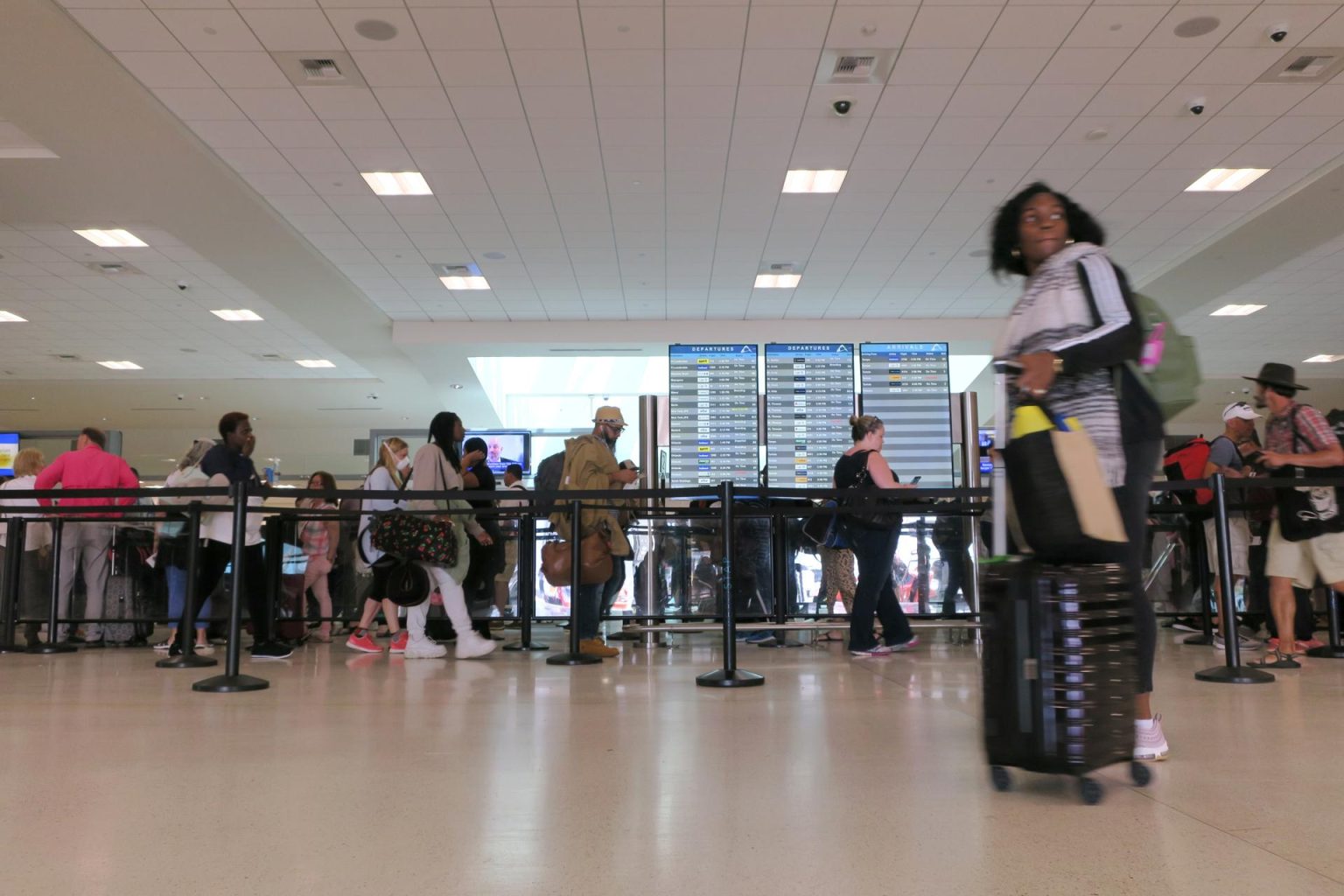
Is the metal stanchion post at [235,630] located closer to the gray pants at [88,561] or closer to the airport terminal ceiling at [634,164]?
the gray pants at [88,561]

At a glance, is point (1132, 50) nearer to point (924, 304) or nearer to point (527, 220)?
point (527, 220)

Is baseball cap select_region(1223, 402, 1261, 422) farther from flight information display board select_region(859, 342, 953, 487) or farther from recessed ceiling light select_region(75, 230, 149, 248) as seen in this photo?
recessed ceiling light select_region(75, 230, 149, 248)

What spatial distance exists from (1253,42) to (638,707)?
6736 mm

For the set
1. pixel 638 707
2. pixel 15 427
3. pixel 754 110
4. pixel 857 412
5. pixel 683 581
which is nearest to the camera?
pixel 638 707

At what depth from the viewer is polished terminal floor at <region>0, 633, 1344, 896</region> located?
5.36ft

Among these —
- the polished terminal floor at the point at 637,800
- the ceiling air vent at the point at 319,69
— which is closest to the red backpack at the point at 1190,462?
the polished terminal floor at the point at 637,800

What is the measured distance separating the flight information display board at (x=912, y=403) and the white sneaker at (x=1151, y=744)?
9.68 m

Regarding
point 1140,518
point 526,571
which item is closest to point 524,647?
point 526,571

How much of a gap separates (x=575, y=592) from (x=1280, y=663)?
3703mm

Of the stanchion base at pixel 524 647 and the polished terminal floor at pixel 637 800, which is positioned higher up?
the polished terminal floor at pixel 637 800

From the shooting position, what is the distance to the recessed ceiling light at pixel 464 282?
12.9 m

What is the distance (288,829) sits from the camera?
194 cm

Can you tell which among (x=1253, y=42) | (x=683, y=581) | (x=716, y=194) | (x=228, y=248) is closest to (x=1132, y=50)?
(x=1253, y=42)

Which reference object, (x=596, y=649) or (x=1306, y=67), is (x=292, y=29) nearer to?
(x=596, y=649)
